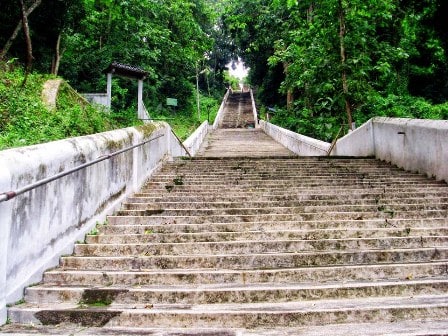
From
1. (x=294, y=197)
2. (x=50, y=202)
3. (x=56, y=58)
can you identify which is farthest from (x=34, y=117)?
(x=56, y=58)

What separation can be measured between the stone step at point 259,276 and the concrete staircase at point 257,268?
1 centimetres

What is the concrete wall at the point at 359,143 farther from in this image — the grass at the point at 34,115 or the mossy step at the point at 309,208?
the grass at the point at 34,115

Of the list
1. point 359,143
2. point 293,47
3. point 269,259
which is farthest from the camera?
point 293,47

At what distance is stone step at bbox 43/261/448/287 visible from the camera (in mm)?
3938

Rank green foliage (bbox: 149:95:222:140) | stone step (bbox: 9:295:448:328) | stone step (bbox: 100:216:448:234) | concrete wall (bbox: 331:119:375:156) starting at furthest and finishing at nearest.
Result: green foliage (bbox: 149:95:222:140)
concrete wall (bbox: 331:119:375:156)
stone step (bbox: 100:216:448:234)
stone step (bbox: 9:295:448:328)

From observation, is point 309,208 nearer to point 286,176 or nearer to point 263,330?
point 286,176

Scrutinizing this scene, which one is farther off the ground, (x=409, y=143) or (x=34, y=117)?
(x=34, y=117)

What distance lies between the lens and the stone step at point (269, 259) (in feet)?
13.9

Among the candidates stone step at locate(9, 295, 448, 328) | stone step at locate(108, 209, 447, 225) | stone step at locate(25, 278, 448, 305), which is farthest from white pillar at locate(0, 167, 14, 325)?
stone step at locate(108, 209, 447, 225)

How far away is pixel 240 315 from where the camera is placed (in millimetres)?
3197

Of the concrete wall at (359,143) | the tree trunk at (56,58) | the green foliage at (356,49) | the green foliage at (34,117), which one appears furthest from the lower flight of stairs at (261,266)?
the tree trunk at (56,58)

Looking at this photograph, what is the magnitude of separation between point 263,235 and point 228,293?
1.47 meters

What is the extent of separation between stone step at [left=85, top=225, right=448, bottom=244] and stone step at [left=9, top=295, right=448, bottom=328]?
1.54 m

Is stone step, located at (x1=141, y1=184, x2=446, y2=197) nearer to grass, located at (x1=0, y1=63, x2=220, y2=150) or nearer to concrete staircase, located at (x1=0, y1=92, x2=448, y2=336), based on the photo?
concrete staircase, located at (x1=0, y1=92, x2=448, y2=336)
